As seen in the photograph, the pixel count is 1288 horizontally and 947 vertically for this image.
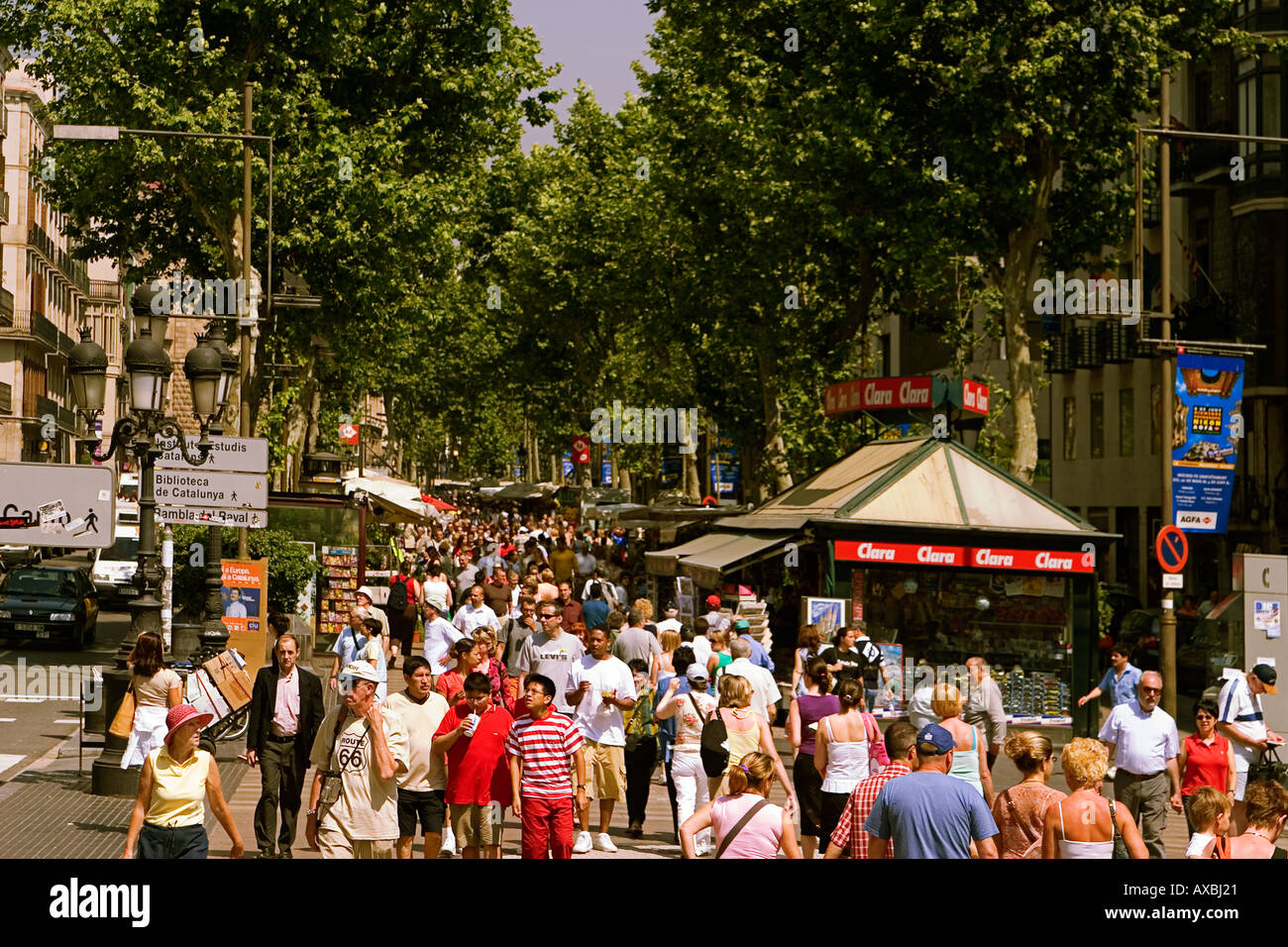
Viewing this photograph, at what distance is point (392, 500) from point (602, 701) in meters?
26.8

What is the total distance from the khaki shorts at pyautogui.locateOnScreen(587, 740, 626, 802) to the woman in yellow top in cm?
502

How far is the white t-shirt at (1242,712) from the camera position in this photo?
603 inches

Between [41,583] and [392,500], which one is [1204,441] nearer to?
[41,583]

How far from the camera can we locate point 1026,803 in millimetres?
9797

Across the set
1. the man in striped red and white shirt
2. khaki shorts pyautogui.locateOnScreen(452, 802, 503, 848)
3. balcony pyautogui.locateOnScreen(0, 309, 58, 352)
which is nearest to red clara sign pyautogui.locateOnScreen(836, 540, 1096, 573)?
the man in striped red and white shirt

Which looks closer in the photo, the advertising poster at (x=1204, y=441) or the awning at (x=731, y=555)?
the advertising poster at (x=1204, y=441)

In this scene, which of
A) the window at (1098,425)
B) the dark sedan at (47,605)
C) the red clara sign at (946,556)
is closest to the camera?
the red clara sign at (946,556)

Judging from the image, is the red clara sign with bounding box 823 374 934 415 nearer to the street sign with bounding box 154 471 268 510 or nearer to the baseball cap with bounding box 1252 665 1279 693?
the street sign with bounding box 154 471 268 510

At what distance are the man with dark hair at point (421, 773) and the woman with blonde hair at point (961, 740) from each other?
3341mm

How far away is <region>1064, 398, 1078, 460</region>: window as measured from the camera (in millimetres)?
51531

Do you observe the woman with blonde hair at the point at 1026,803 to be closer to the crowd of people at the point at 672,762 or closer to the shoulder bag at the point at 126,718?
the crowd of people at the point at 672,762

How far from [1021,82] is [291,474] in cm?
2232

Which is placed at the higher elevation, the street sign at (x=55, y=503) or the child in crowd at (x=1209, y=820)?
the street sign at (x=55, y=503)

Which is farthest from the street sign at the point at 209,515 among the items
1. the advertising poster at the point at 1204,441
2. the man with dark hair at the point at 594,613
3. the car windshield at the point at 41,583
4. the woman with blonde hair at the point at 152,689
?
the car windshield at the point at 41,583
